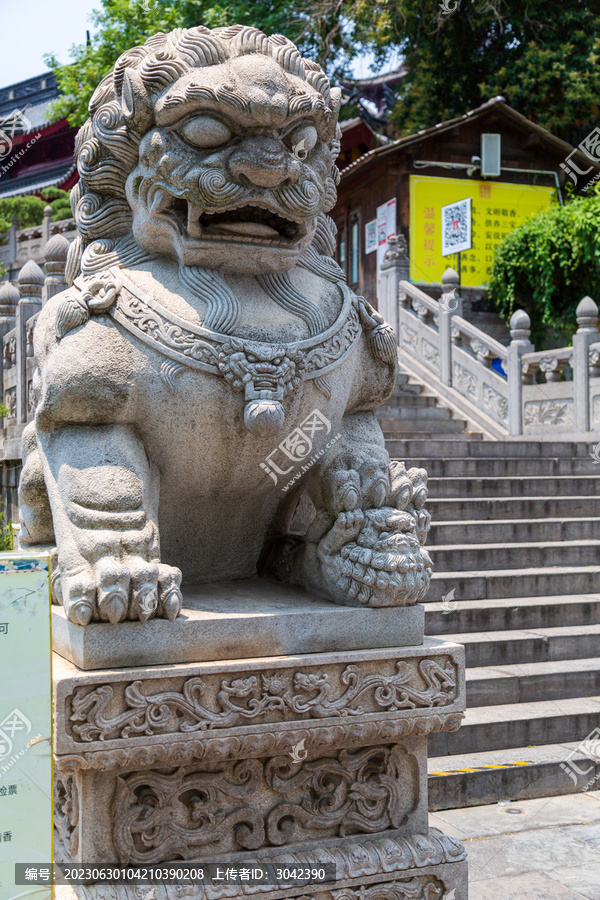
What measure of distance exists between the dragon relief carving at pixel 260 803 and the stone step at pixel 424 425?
6.42 meters

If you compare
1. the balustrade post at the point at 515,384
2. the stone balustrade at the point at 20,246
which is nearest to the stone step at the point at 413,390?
the balustrade post at the point at 515,384

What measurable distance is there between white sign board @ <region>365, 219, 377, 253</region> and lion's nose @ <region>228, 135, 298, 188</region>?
1430 cm

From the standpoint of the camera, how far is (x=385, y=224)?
15453 millimetres

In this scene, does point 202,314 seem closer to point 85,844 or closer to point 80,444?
point 80,444

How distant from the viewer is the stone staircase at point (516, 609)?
148 inches

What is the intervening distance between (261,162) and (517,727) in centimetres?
299

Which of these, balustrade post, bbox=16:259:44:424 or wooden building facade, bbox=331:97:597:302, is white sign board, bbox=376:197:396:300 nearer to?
wooden building facade, bbox=331:97:597:302

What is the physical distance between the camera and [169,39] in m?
2.17

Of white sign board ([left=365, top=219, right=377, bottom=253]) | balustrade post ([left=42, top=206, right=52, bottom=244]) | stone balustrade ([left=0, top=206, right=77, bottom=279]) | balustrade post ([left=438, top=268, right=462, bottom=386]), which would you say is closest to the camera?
balustrade post ([left=438, top=268, right=462, bottom=386])

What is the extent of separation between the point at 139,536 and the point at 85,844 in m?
0.72

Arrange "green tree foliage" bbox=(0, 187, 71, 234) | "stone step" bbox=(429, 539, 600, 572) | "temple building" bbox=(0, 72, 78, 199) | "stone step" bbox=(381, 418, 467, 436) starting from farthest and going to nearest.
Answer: "temple building" bbox=(0, 72, 78, 199)
"green tree foliage" bbox=(0, 187, 71, 234)
"stone step" bbox=(381, 418, 467, 436)
"stone step" bbox=(429, 539, 600, 572)

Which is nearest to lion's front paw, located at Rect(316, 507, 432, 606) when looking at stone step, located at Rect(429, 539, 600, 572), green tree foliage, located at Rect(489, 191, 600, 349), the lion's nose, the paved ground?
the lion's nose

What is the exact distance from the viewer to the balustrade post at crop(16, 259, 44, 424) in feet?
29.7

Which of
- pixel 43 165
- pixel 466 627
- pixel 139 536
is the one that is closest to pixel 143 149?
pixel 139 536
